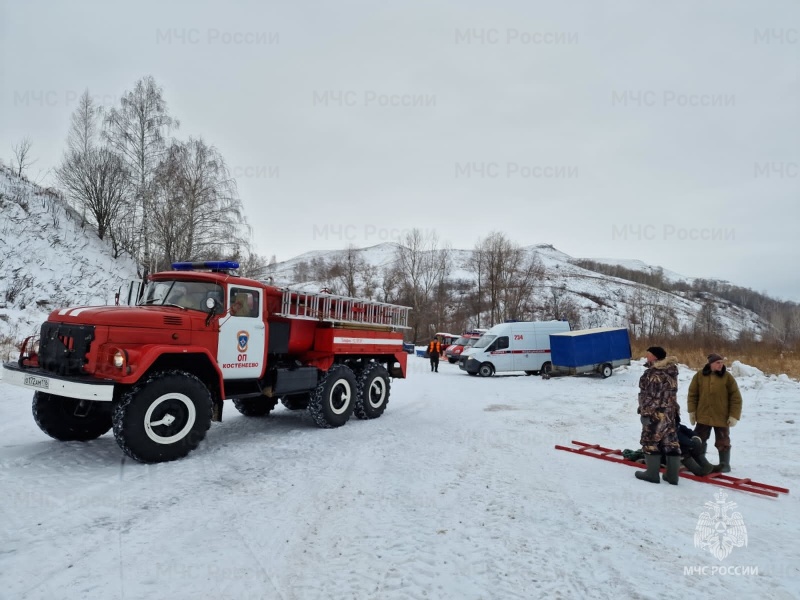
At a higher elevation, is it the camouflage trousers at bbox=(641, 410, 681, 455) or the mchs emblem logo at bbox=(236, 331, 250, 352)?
the mchs emblem logo at bbox=(236, 331, 250, 352)

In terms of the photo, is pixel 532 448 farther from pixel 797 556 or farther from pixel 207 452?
pixel 207 452

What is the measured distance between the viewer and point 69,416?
620 cm

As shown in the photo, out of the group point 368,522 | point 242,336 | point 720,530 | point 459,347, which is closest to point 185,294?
point 242,336

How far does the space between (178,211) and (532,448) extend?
2145 centimetres

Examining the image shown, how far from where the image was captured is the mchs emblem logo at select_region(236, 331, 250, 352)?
6.86 meters

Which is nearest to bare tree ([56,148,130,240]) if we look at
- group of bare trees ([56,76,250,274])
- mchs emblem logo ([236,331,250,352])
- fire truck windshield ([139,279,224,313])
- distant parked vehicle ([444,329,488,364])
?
group of bare trees ([56,76,250,274])

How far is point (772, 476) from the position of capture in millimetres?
6180

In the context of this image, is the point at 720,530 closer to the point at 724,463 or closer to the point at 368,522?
the point at 724,463

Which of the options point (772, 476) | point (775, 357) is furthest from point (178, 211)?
point (775, 357)

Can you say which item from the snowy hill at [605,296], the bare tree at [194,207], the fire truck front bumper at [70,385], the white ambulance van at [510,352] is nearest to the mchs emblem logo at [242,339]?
the fire truck front bumper at [70,385]

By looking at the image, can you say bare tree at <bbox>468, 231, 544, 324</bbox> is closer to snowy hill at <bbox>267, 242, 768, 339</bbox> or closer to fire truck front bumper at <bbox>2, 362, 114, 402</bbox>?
snowy hill at <bbox>267, 242, 768, 339</bbox>

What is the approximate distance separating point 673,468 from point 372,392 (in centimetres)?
550

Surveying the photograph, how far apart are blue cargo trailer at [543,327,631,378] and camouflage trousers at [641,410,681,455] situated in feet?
44.6

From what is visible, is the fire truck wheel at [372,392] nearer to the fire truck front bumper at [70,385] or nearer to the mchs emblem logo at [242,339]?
the mchs emblem logo at [242,339]
